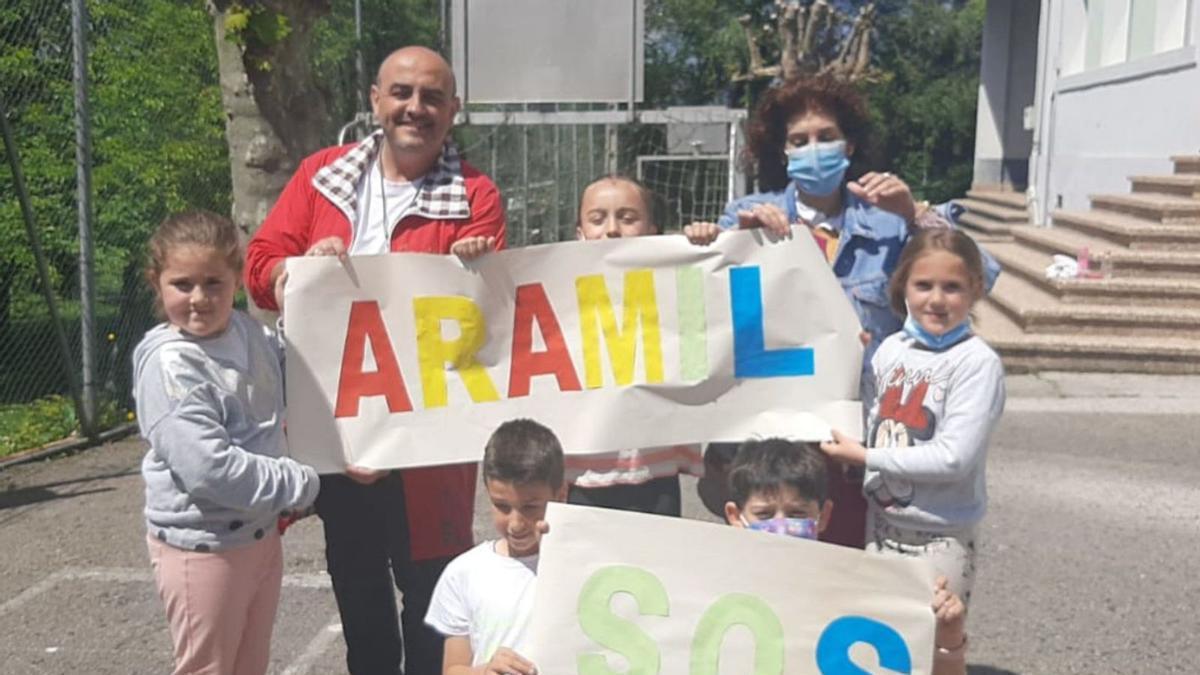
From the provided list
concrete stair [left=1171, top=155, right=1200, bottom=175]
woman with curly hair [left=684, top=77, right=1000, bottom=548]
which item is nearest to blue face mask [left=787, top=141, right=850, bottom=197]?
woman with curly hair [left=684, top=77, right=1000, bottom=548]

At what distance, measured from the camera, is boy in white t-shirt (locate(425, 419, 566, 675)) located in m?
2.60

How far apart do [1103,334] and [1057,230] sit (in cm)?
382

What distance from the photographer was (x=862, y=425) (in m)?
3.01

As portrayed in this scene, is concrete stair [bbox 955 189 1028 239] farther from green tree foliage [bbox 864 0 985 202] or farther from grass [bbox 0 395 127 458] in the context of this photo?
green tree foliage [bbox 864 0 985 202]

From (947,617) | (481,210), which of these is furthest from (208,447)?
(947,617)

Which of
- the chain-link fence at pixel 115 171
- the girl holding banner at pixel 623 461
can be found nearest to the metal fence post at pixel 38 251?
the chain-link fence at pixel 115 171

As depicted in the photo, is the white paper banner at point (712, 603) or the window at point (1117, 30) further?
the window at point (1117, 30)

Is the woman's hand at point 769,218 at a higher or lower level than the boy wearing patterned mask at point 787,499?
higher

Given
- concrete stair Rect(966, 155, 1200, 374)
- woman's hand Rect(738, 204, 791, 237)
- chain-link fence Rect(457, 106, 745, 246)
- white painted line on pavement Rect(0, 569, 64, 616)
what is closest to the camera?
woman's hand Rect(738, 204, 791, 237)

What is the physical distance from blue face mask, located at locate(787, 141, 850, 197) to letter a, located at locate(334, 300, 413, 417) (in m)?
1.14

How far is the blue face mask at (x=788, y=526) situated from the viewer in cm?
269

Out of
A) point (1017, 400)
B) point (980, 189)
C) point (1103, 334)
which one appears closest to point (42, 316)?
point (1017, 400)

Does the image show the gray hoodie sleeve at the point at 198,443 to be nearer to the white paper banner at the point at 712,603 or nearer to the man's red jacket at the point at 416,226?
the man's red jacket at the point at 416,226

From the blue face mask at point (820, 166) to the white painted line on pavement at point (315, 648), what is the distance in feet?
7.55
